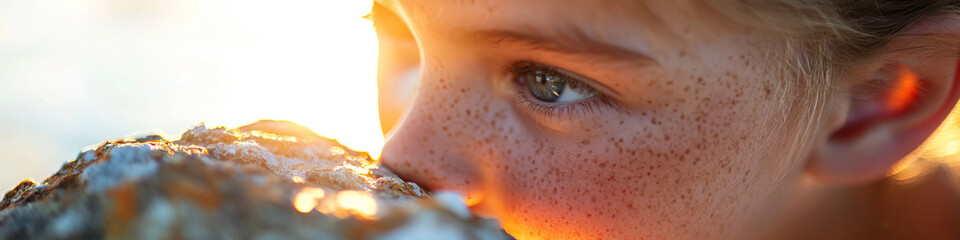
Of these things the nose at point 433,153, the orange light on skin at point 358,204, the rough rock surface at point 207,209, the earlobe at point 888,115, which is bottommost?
the rough rock surface at point 207,209

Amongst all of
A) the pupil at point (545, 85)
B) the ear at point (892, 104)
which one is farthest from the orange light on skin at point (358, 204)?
the ear at point (892, 104)

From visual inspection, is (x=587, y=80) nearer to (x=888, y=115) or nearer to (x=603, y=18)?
(x=603, y=18)

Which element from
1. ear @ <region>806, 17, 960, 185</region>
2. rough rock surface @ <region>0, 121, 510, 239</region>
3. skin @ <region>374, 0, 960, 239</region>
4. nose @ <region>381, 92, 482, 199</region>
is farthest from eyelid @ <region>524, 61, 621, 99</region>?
rough rock surface @ <region>0, 121, 510, 239</region>

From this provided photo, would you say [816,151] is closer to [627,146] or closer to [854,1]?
[854,1]

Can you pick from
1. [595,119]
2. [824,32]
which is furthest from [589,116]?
[824,32]

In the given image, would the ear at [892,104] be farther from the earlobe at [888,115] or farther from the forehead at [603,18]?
the forehead at [603,18]

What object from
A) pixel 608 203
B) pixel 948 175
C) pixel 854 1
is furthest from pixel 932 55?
pixel 948 175

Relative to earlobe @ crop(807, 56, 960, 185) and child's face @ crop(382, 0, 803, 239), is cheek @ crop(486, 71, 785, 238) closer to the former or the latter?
child's face @ crop(382, 0, 803, 239)
